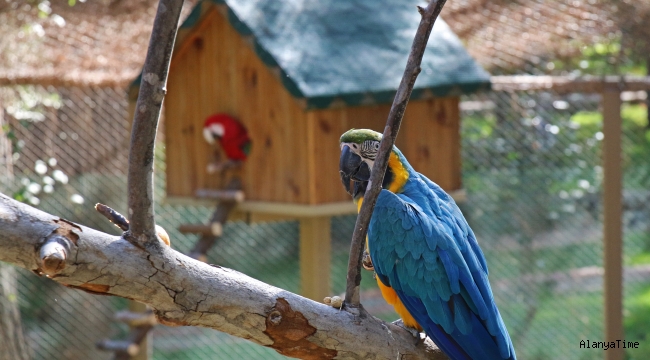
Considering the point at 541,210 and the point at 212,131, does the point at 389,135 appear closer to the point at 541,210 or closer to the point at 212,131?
the point at 212,131

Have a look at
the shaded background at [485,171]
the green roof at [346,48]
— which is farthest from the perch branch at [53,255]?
the shaded background at [485,171]

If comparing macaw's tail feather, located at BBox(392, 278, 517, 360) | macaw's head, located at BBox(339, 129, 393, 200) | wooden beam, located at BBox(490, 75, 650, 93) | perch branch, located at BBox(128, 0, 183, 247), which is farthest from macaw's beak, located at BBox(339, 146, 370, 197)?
wooden beam, located at BBox(490, 75, 650, 93)

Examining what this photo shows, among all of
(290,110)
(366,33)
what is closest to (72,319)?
(290,110)

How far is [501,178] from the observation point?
14.1 ft

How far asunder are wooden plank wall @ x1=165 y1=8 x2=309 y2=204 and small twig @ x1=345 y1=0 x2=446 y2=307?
4.03 ft

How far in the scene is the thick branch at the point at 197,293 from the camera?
3.70ft

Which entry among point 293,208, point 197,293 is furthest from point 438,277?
point 293,208

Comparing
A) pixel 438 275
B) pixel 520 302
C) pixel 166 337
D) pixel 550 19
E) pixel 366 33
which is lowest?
pixel 520 302

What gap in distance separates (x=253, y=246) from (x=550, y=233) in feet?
6.54

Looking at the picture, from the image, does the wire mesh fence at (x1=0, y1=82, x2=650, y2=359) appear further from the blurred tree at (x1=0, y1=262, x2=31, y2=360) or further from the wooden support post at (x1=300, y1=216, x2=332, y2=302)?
the wooden support post at (x1=300, y1=216, x2=332, y2=302)

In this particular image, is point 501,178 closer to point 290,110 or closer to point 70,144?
point 290,110

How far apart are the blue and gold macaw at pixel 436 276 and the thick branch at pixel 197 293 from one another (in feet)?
0.38

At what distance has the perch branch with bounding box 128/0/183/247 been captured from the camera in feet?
3.69

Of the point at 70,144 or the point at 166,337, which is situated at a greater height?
the point at 70,144
